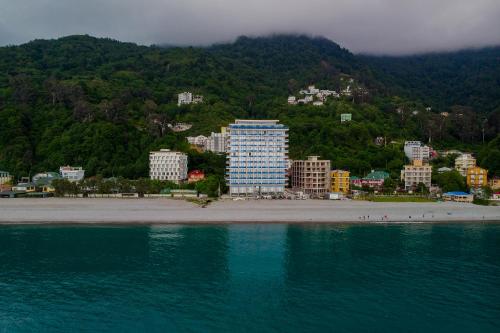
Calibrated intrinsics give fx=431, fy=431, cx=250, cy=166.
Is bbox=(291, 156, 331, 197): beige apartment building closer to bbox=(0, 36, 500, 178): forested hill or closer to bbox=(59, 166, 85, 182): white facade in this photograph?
bbox=(0, 36, 500, 178): forested hill

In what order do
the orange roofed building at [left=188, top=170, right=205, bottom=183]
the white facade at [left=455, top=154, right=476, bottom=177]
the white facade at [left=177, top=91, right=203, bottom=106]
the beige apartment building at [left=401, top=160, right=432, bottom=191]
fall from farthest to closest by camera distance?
the white facade at [left=177, top=91, right=203, bottom=106] → the white facade at [left=455, top=154, right=476, bottom=177] → the orange roofed building at [left=188, top=170, right=205, bottom=183] → the beige apartment building at [left=401, top=160, right=432, bottom=191]

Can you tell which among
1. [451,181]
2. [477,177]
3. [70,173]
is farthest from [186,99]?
[477,177]

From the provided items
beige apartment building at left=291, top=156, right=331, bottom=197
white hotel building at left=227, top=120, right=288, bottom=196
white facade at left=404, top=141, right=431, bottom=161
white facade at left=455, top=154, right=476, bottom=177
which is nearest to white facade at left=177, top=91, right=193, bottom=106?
white hotel building at left=227, top=120, right=288, bottom=196

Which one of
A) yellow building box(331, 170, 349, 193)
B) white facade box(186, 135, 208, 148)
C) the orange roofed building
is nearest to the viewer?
yellow building box(331, 170, 349, 193)

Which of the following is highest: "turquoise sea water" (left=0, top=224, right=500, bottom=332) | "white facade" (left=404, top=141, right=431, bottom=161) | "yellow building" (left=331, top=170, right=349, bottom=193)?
"white facade" (left=404, top=141, right=431, bottom=161)

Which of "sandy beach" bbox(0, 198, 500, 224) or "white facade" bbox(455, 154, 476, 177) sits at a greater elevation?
"white facade" bbox(455, 154, 476, 177)

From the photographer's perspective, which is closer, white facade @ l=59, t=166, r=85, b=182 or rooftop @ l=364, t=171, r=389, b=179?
rooftop @ l=364, t=171, r=389, b=179
